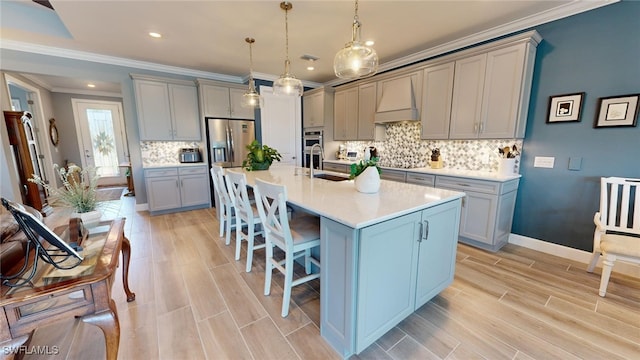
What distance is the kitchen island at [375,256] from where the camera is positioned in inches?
52.2

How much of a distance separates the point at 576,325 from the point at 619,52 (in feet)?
8.28

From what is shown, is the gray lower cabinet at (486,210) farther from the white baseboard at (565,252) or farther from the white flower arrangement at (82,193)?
the white flower arrangement at (82,193)

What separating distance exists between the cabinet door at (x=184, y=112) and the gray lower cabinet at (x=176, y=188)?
2.22ft

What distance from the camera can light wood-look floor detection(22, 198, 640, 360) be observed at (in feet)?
4.96

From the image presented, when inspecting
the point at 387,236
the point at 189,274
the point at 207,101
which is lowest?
the point at 189,274

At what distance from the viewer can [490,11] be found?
8.44 feet

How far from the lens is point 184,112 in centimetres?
455

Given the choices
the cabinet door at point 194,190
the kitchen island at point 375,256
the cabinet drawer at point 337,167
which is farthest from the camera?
the cabinet drawer at point 337,167

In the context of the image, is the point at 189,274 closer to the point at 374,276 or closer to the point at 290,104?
the point at 374,276

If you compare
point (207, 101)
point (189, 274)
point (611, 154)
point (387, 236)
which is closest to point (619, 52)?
point (611, 154)

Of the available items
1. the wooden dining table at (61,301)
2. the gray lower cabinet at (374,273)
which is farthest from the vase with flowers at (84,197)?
the gray lower cabinet at (374,273)

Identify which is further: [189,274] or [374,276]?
[189,274]

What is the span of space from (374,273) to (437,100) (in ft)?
9.54

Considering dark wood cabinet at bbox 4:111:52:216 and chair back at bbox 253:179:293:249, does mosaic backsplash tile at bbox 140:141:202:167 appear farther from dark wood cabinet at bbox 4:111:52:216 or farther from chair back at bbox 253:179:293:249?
chair back at bbox 253:179:293:249
